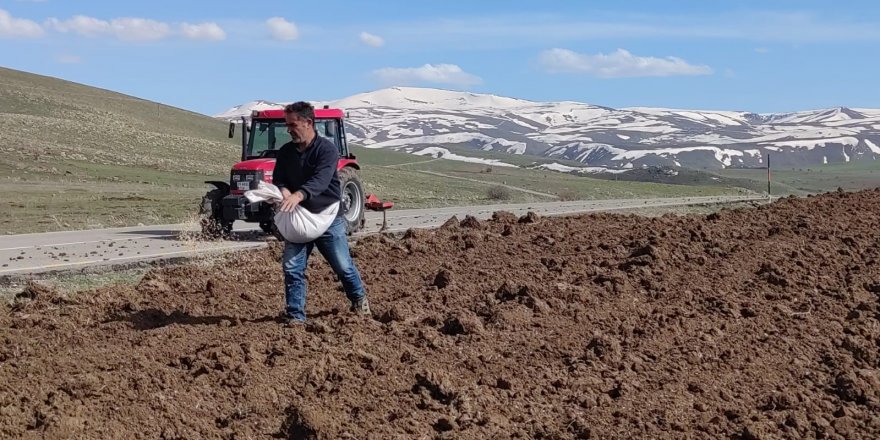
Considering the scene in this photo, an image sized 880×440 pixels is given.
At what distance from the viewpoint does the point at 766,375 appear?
22.0 feet

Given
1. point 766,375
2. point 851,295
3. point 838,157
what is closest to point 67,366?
point 766,375

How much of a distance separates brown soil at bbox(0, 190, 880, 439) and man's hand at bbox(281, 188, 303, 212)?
86cm

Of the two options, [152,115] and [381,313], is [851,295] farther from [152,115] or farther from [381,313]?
[152,115]

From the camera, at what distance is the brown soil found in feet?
18.8

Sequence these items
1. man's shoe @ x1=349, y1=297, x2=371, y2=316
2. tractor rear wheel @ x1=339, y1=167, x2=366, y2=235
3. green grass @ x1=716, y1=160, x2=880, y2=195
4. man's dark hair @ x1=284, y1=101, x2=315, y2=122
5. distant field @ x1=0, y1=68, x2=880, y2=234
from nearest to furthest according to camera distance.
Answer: man's dark hair @ x1=284, y1=101, x2=315, y2=122 → man's shoe @ x1=349, y1=297, x2=371, y2=316 → tractor rear wheel @ x1=339, y1=167, x2=366, y2=235 → distant field @ x1=0, y1=68, x2=880, y2=234 → green grass @ x1=716, y1=160, x2=880, y2=195

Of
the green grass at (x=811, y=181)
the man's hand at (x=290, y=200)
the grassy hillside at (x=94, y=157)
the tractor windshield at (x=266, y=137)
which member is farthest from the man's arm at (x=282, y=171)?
the green grass at (x=811, y=181)

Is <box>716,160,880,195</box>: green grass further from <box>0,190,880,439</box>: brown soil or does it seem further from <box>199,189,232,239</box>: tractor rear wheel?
<box>0,190,880,439</box>: brown soil

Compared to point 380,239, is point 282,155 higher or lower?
higher

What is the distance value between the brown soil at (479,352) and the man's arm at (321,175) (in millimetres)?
955

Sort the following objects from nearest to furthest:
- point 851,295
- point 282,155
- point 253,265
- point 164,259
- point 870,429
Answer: point 870,429 → point 282,155 → point 851,295 → point 253,265 → point 164,259

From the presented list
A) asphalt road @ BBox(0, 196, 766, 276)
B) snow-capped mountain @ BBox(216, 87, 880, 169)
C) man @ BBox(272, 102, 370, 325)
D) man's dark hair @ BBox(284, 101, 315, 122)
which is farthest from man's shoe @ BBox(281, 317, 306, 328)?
snow-capped mountain @ BBox(216, 87, 880, 169)

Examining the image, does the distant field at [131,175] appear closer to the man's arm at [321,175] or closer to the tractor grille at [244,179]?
the tractor grille at [244,179]

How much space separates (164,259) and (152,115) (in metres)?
79.6

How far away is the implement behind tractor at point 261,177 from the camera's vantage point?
16.8 m
